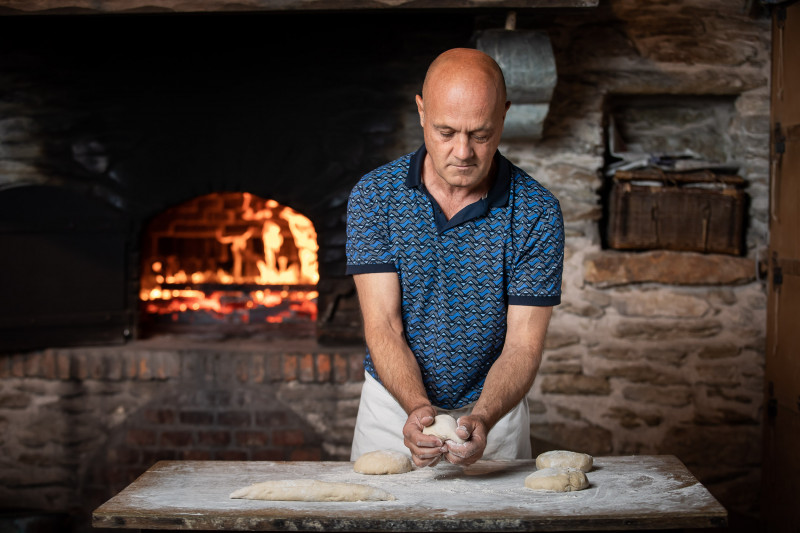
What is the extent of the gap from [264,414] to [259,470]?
6.56 ft

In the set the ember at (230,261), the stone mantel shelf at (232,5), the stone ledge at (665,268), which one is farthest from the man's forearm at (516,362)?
the ember at (230,261)

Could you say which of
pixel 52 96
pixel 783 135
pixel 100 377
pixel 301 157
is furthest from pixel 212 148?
pixel 783 135

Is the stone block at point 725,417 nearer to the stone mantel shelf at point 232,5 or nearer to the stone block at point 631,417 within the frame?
the stone block at point 631,417

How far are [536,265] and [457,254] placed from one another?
0.70 ft

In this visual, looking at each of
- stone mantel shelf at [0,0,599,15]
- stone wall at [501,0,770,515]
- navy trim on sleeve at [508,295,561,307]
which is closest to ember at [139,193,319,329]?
stone wall at [501,0,770,515]

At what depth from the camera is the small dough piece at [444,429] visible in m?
2.05

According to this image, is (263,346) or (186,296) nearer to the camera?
(263,346)

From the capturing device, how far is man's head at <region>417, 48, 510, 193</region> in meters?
2.18

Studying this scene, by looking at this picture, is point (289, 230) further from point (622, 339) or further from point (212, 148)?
point (622, 339)

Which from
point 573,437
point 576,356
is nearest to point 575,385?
point 576,356

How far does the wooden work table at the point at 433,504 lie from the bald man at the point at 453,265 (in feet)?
0.78

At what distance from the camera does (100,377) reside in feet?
14.0

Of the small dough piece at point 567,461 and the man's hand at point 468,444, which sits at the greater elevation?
the man's hand at point 468,444

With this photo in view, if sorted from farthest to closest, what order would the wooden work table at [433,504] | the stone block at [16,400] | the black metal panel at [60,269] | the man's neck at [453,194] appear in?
the stone block at [16,400] → the black metal panel at [60,269] → the man's neck at [453,194] → the wooden work table at [433,504]
